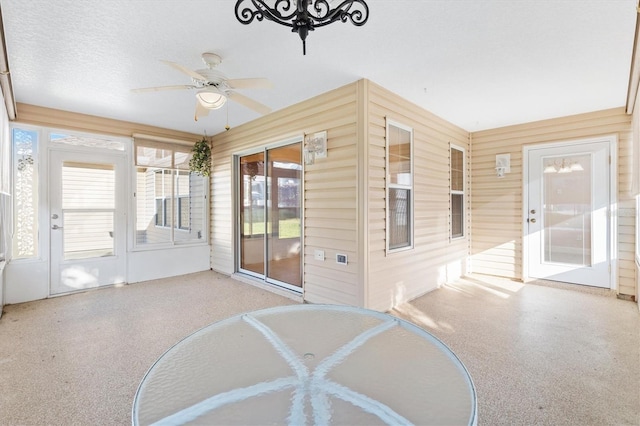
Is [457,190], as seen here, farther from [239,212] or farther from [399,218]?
[239,212]

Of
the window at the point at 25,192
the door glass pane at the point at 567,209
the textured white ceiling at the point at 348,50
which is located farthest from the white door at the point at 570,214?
the window at the point at 25,192

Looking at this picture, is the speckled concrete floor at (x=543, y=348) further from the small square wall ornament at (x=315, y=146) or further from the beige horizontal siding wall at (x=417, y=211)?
the small square wall ornament at (x=315, y=146)

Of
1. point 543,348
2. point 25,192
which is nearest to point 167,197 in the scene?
point 25,192

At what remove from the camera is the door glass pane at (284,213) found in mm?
4148

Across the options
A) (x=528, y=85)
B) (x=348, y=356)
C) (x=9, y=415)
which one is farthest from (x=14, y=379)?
(x=528, y=85)

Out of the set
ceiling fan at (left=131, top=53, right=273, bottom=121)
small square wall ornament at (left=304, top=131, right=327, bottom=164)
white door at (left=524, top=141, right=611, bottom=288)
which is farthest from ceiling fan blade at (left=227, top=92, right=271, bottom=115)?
white door at (left=524, top=141, right=611, bottom=288)

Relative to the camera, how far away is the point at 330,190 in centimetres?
358

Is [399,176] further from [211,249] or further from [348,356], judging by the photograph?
[211,249]

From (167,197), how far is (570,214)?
647 centimetres

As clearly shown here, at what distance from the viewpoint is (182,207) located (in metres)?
5.48

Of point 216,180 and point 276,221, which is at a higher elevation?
point 216,180

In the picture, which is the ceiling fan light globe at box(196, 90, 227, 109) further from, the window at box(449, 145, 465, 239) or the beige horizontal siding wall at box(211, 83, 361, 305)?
the window at box(449, 145, 465, 239)

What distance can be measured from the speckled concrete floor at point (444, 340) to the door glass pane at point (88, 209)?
0.71 m

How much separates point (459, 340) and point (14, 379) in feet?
11.7
